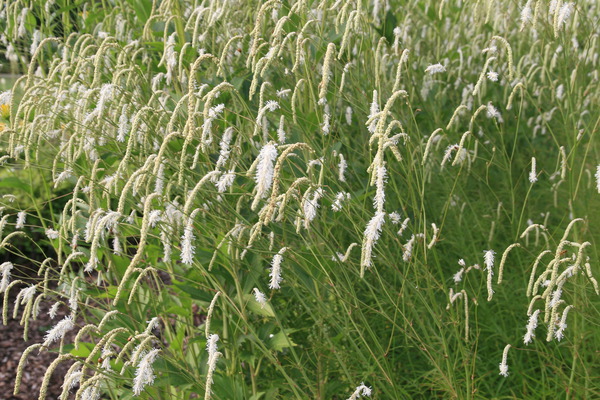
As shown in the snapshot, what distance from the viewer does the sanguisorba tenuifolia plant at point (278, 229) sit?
5.34 ft

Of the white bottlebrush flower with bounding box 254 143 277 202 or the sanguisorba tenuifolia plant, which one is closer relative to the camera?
the white bottlebrush flower with bounding box 254 143 277 202

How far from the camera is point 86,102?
6.57ft

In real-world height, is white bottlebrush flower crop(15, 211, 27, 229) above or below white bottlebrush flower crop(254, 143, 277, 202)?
below

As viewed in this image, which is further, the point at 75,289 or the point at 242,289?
the point at 242,289

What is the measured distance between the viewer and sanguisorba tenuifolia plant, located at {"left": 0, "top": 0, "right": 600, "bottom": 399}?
163cm

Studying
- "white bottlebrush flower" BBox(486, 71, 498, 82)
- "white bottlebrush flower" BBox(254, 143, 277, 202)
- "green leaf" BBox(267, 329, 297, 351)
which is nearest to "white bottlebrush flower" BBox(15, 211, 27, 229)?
"green leaf" BBox(267, 329, 297, 351)

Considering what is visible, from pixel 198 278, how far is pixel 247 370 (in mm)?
540

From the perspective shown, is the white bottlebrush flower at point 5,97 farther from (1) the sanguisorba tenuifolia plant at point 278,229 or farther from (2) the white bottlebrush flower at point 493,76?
Result: (2) the white bottlebrush flower at point 493,76

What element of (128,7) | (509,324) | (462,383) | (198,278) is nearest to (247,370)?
(198,278)

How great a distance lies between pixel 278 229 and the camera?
203cm

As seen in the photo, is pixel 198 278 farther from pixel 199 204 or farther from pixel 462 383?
pixel 462 383

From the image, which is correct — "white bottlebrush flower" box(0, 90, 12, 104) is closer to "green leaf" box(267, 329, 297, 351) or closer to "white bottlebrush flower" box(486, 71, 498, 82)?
"green leaf" box(267, 329, 297, 351)

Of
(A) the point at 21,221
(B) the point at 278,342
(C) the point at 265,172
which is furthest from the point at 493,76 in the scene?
(A) the point at 21,221

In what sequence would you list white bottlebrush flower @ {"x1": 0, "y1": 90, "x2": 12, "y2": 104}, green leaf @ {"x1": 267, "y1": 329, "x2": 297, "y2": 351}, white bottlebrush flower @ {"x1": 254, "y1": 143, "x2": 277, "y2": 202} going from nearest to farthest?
white bottlebrush flower @ {"x1": 254, "y1": 143, "x2": 277, "y2": 202}
green leaf @ {"x1": 267, "y1": 329, "x2": 297, "y2": 351}
white bottlebrush flower @ {"x1": 0, "y1": 90, "x2": 12, "y2": 104}
